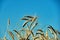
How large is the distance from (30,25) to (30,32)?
0.34 ft

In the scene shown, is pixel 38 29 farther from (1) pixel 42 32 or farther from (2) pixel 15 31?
(2) pixel 15 31

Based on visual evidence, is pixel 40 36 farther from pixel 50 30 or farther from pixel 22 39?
pixel 22 39

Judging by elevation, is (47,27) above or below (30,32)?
above

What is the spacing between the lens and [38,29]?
2365 mm

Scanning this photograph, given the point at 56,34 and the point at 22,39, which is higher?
the point at 56,34

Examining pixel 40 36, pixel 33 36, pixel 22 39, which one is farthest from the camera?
pixel 40 36

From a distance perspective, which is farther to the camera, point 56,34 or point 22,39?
point 56,34

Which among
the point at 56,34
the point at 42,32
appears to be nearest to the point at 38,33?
the point at 42,32

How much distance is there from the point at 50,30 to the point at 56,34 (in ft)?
0.29

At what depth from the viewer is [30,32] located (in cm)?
208

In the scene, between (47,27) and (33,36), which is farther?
(47,27)

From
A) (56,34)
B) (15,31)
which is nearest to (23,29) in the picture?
(15,31)

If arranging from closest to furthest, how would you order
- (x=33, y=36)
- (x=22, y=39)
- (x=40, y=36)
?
(x=22, y=39)
(x=33, y=36)
(x=40, y=36)

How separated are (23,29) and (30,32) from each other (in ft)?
0.56
